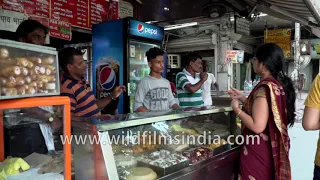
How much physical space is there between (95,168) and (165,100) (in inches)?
57.6

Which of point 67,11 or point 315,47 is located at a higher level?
point 315,47

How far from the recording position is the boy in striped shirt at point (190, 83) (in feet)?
10.9

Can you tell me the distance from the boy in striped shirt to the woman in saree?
1271mm

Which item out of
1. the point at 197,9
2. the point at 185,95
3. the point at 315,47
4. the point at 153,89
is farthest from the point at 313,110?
the point at 315,47

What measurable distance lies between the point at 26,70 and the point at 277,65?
176 centimetres

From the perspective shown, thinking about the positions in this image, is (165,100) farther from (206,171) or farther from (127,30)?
(127,30)

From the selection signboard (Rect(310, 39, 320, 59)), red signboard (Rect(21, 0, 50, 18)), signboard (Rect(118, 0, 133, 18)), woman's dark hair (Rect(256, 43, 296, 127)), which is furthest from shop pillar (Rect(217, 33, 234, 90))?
woman's dark hair (Rect(256, 43, 296, 127))

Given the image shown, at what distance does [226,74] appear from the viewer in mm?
10164

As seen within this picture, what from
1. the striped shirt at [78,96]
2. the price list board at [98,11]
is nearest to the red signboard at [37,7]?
the price list board at [98,11]

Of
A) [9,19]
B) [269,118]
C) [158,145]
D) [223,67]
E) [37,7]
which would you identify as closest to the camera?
[269,118]

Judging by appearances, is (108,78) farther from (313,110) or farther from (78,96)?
(313,110)

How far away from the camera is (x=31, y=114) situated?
54.5 inches

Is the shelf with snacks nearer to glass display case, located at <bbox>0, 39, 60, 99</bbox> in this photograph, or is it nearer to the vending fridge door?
glass display case, located at <bbox>0, 39, 60, 99</bbox>

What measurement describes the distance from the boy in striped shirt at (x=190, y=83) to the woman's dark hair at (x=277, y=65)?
131cm
